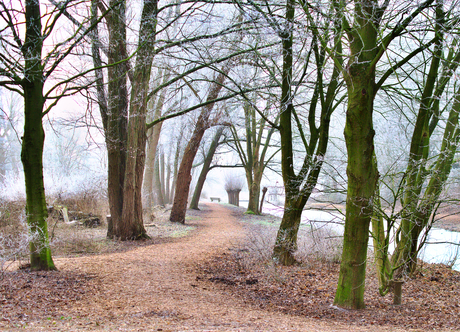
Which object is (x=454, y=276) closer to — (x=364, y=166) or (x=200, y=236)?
(x=364, y=166)

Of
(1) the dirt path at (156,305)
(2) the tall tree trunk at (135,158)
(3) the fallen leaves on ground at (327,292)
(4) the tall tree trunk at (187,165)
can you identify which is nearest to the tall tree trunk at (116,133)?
(2) the tall tree trunk at (135,158)

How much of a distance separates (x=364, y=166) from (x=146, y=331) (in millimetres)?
2878

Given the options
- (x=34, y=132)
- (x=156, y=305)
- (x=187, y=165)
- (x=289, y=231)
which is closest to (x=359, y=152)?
(x=289, y=231)

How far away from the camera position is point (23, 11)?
15.4 ft

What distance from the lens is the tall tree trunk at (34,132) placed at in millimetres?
4789

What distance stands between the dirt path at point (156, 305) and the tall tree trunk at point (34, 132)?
94 centimetres

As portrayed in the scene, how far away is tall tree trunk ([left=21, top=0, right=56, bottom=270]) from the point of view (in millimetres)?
4789

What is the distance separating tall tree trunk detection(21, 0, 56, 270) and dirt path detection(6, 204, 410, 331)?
3.07 feet

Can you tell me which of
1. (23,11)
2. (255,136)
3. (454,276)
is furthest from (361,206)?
(255,136)

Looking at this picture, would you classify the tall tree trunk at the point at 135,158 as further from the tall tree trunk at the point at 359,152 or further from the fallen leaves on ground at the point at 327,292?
the tall tree trunk at the point at 359,152

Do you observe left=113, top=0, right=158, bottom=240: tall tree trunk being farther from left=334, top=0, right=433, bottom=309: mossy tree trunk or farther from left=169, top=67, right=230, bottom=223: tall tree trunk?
left=334, top=0, right=433, bottom=309: mossy tree trunk

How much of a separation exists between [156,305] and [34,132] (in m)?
2.95

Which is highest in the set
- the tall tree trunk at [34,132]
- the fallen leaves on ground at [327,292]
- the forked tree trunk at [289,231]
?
the tall tree trunk at [34,132]

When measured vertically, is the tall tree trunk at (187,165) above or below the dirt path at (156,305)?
above
